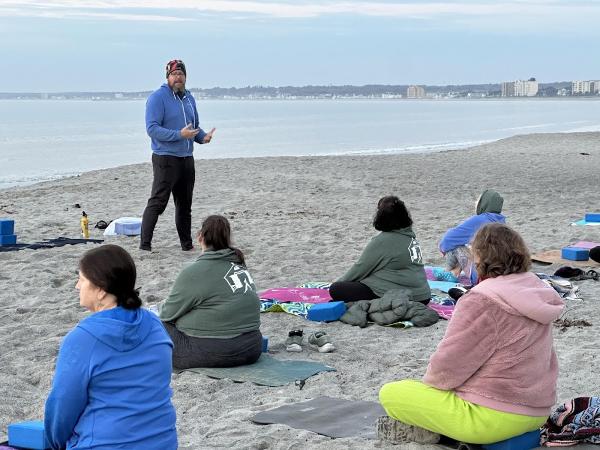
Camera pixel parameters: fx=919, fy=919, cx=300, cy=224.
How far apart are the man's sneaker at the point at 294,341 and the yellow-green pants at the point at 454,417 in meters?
2.12

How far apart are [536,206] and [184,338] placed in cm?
971

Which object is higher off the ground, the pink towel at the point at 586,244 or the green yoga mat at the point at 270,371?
the green yoga mat at the point at 270,371

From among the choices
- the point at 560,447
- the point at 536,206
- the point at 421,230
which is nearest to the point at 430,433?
the point at 560,447

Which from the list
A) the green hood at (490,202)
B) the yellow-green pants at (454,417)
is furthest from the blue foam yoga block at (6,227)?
the yellow-green pants at (454,417)

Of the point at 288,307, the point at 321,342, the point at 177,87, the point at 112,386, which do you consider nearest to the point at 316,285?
the point at 288,307

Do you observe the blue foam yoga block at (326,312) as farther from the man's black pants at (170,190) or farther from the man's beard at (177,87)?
the man's beard at (177,87)

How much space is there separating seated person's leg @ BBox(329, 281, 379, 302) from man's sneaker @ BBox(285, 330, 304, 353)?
0.80 m

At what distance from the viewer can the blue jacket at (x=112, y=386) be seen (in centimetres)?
323

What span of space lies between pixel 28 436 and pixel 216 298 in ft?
5.71

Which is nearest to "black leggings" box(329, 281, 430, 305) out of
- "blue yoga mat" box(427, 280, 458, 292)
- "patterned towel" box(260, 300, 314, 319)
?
"patterned towel" box(260, 300, 314, 319)

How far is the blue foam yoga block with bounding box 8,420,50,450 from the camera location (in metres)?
4.11

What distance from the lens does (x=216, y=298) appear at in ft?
18.6

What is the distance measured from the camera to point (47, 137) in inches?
2350

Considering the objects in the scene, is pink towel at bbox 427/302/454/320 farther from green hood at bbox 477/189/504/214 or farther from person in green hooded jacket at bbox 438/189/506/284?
green hood at bbox 477/189/504/214
